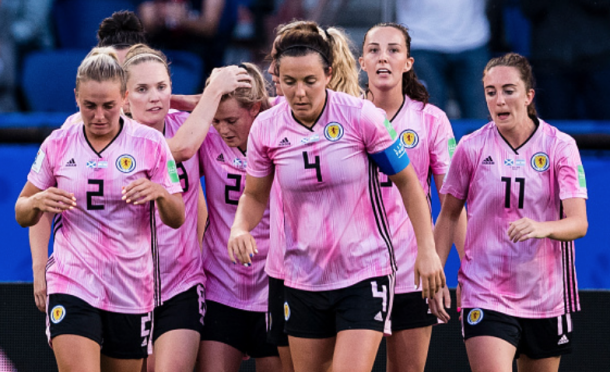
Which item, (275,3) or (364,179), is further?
(275,3)

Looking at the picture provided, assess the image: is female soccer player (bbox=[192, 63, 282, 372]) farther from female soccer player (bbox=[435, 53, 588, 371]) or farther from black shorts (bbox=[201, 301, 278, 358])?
female soccer player (bbox=[435, 53, 588, 371])

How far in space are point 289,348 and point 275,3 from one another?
119 inches

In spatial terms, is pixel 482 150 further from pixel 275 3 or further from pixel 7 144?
pixel 7 144

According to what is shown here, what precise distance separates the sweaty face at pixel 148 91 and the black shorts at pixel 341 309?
124 cm

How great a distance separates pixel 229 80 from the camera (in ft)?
14.9

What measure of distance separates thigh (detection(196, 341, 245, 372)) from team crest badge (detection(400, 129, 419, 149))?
1400mm

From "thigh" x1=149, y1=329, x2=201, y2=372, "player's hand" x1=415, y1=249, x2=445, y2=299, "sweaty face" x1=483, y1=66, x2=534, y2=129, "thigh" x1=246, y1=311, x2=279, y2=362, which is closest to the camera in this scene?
"player's hand" x1=415, y1=249, x2=445, y2=299

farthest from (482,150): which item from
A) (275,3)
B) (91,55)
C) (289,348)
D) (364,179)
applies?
(275,3)

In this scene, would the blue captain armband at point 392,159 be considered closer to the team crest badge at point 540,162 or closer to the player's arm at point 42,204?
the team crest badge at point 540,162

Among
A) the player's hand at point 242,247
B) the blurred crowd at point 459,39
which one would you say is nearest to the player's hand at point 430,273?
the player's hand at point 242,247

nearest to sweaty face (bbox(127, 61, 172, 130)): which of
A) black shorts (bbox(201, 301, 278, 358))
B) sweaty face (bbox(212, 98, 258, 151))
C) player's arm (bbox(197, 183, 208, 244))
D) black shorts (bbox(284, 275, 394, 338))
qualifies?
sweaty face (bbox(212, 98, 258, 151))

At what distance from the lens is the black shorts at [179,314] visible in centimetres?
442

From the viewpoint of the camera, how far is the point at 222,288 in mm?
4664

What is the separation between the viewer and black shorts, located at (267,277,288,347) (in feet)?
14.0
